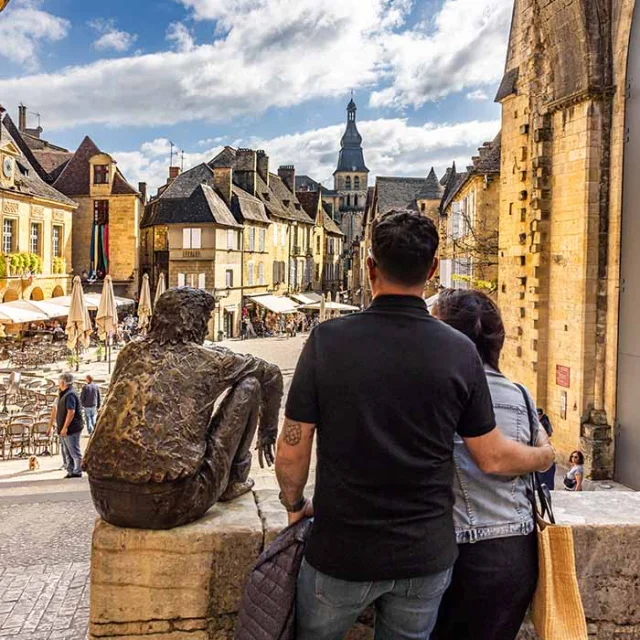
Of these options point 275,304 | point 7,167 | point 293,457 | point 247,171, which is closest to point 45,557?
point 293,457

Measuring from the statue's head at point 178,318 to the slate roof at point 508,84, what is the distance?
12642mm

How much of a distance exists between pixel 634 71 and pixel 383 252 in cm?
1031

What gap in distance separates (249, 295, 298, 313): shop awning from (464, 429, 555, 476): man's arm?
3829cm

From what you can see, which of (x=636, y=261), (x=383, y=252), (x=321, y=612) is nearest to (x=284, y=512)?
(x=321, y=612)

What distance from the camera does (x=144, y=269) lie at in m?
42.6

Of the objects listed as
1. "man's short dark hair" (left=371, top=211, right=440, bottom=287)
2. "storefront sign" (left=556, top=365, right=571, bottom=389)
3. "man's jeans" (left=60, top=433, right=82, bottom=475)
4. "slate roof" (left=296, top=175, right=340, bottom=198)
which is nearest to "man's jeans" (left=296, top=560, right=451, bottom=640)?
"man's short dark hair" (left=371, top=211, right=440, bottom=287)

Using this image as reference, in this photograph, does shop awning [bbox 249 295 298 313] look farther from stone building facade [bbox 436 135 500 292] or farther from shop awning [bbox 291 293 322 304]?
stone building facade [bbox 436 135 500 292]

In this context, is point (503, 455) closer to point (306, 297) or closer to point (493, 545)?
point (493, 545)

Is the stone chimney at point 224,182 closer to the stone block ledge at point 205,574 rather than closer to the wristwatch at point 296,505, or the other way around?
the stone block ledge at point 205,574

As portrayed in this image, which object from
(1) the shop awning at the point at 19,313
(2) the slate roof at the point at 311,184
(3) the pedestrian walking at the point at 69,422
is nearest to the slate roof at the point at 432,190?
(1) the shop awning at the point at 19,313

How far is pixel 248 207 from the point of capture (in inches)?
1646

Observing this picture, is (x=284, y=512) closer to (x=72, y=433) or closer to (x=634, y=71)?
(x=72, y=433)

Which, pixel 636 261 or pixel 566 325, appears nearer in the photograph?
pixel 636 261

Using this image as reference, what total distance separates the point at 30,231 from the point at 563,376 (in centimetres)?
2879
